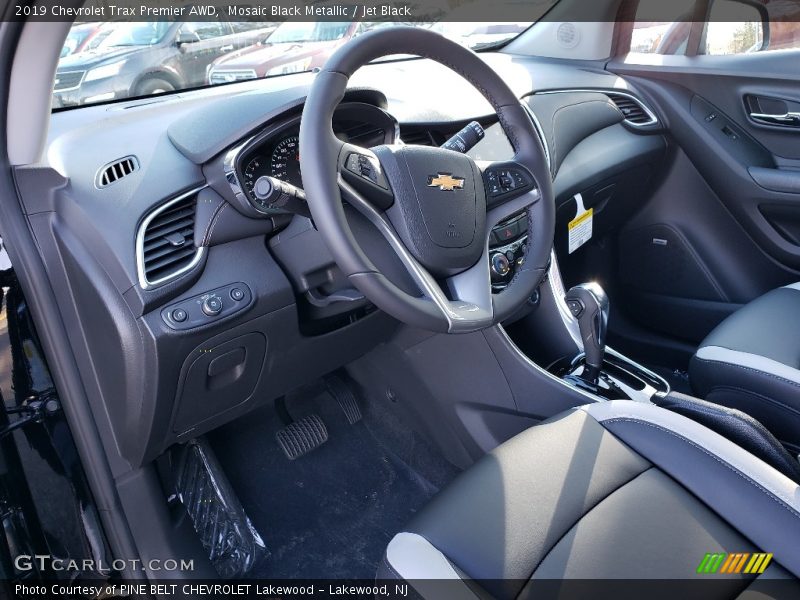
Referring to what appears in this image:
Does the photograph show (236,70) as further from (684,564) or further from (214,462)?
(684,564)

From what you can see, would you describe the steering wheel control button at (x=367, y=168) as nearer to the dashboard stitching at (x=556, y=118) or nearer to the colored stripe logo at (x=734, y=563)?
the colored stripe logo at (x=734, y=563)

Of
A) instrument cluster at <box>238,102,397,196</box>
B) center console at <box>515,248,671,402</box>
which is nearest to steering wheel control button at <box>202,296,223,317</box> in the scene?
instrument cluster at <box>238,102,397,196</box>

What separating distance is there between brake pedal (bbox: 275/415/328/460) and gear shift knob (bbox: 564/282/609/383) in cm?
78

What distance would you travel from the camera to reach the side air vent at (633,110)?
239 cm

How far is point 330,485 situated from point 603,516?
38.8 inches

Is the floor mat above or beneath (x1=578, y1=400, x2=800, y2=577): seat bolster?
beneath

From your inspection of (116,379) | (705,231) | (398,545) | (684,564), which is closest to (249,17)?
(116,379)

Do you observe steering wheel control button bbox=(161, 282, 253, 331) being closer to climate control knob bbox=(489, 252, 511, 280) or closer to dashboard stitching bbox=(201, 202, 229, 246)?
dashboard stitching bbox=(201, 202, 229, 246)

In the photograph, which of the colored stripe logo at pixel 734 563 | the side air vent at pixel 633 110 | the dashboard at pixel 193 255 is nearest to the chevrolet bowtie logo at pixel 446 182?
the dashboard at pixel 193 255

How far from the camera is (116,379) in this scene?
1.32m

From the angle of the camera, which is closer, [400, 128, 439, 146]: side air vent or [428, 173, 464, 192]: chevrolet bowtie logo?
[428, 173, 464, 192]: chevrolet bowtie logo

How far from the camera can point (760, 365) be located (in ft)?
5.13

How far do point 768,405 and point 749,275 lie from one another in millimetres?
1032

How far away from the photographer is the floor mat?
1.80 m
